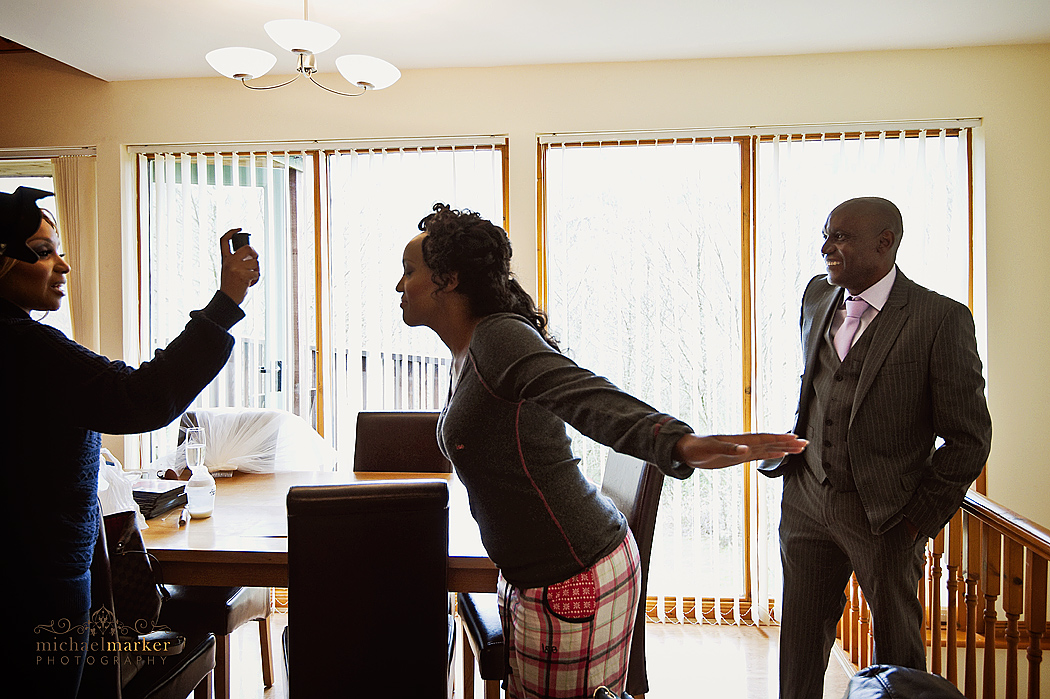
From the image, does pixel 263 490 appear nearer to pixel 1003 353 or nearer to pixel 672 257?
pixel 672 257

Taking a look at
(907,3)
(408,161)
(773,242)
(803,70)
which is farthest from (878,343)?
(408,161)

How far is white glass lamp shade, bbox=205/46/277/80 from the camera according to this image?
2.37 metres

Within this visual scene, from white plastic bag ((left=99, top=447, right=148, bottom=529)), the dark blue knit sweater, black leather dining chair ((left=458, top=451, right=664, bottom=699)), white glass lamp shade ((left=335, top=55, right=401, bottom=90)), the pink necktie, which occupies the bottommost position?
black leather dining chair ((left=458, top=451, right=664, bottom=699))

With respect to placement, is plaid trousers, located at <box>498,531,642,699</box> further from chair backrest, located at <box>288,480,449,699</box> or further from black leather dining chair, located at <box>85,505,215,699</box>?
black leather dining chair, located at <box>85,505,215,699</box>

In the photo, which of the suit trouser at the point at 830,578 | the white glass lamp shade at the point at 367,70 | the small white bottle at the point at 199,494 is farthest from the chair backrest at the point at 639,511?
the white glass lamp shade at the point at 367,70

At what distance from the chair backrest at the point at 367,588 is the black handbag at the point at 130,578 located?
15.8 inches

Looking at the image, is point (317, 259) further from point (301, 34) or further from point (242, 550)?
point (242, 550)

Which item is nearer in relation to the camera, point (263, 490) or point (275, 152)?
point (263, 490)

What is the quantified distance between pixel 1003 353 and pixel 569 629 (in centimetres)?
306

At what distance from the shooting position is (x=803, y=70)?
3.44 meters

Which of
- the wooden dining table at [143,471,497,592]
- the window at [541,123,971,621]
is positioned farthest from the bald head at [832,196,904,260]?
the window at [541,123,971,621]

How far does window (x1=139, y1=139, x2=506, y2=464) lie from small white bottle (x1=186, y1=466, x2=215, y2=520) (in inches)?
Result: 62.8

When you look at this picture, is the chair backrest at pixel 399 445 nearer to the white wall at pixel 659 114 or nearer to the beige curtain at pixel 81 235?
the white wall at pixel 659 114

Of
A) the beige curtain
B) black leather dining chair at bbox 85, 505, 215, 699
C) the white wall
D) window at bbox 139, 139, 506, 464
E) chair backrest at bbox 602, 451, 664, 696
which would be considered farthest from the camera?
the beige curtain
